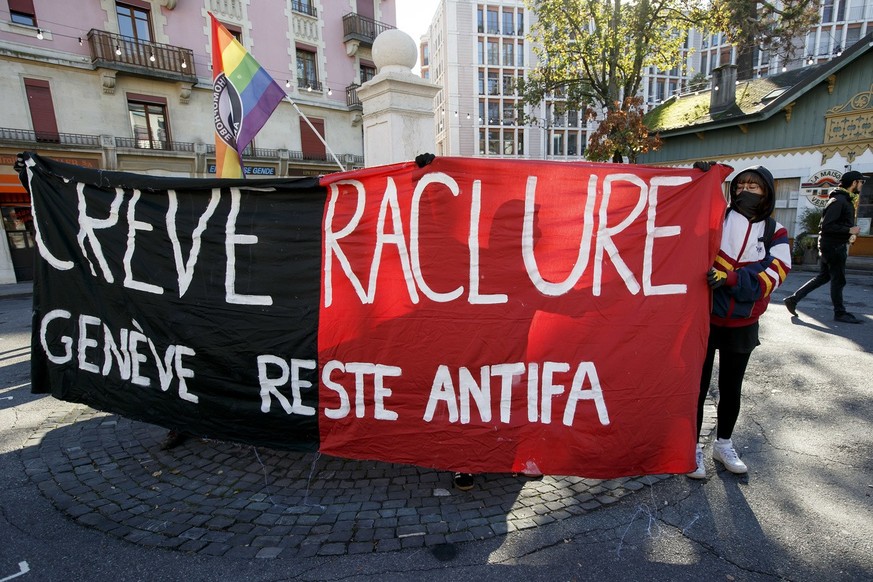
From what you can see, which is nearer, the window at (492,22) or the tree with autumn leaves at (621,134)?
the tree with autumn leaves at (621,134)

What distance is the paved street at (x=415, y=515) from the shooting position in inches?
92.0

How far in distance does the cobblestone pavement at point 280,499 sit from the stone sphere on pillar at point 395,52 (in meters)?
3.92

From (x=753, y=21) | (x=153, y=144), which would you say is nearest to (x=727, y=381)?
(x=753, y=21)

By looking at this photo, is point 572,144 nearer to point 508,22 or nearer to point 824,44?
point 508,22

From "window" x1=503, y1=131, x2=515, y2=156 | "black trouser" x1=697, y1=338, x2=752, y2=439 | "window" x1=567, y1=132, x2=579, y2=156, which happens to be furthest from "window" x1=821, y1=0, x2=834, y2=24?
"black trouser" x1=697, y1=338, x2=752, y2=439

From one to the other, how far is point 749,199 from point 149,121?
20.7 metres

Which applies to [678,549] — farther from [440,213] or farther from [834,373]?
[834,373]

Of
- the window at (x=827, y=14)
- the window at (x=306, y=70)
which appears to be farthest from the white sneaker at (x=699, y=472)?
the window at (x=827, y=14)

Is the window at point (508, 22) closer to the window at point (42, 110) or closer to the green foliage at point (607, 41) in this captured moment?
the green foliage at point (607, 41)

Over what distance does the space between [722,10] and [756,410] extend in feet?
56.9

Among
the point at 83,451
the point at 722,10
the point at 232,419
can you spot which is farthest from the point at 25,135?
the point at 722,10

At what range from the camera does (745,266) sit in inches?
109

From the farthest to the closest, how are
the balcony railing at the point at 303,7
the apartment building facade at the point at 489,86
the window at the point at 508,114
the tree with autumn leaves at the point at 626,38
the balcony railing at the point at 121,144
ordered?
the window at the point at 508,114 < the apartment building facade at the point at 489,86 < the balcony railing at the point at 303,7 < the balcony railing at the point at 121,144 < the tree with autumn leaves at the point at 626,38

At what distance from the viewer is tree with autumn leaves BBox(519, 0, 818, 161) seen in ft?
47.9
